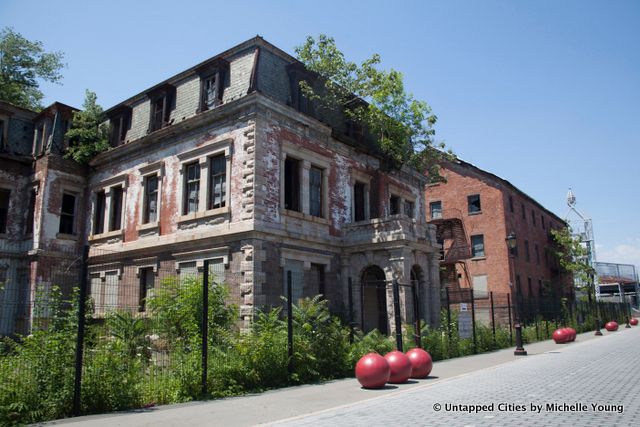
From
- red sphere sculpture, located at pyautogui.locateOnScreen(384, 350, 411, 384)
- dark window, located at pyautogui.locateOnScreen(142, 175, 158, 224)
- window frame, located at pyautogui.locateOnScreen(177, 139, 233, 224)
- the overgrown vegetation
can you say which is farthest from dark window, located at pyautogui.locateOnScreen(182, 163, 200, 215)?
red sphere sculpture, located at pyautogui.locateOnScreen(384, 350, 411, 384)

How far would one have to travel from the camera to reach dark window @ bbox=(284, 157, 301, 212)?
19672 mm

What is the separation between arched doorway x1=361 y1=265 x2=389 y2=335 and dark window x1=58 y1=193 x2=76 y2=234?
15.0 metres

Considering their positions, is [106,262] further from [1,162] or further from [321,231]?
[321,231]

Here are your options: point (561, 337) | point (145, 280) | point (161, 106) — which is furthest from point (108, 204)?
point (561, 337)

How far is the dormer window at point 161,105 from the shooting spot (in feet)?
71.4

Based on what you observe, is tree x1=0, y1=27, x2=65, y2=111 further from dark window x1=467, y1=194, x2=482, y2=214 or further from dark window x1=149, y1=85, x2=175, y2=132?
dark window x1=467, y1=194, x2=482, y2=214

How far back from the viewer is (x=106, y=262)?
22.7 meters

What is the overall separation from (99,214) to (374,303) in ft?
47.4

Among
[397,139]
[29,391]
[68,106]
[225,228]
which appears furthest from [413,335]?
[68,106]

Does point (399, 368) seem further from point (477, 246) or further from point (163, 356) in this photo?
point (477, 246)

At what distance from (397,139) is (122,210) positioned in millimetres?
13473

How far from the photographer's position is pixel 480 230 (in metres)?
36.2

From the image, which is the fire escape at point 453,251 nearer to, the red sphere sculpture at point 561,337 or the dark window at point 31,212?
the red sphere sculpture at point 561,337

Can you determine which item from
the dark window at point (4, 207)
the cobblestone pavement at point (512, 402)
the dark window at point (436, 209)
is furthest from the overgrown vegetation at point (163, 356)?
the dark window at point (436, 209)
